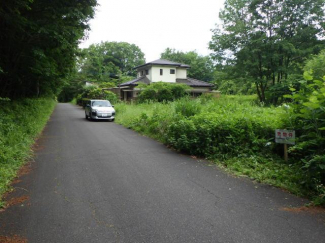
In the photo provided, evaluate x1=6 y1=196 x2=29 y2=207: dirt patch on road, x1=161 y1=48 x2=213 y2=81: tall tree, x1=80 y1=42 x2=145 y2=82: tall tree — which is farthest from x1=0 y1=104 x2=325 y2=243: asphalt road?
x1=80 y1=42 x2=145 y2=82: tall tree

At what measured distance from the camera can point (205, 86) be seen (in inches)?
1232

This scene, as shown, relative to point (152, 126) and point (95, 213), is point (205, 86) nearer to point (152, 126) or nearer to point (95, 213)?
point (152, 126)

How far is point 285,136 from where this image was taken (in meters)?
4.93

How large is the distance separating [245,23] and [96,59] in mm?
36939

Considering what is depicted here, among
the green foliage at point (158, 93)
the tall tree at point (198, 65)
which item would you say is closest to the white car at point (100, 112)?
the green foliage at point (158, 93)

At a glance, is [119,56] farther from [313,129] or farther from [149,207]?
[149,207]

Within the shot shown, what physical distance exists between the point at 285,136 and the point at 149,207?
3.31 metres

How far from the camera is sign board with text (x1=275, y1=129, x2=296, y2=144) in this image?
478 centimetres

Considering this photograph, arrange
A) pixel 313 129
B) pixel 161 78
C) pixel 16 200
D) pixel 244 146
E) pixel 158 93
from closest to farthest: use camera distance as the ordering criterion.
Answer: pixel 16 200, pixel 313 129, pixel 244 146, pixel 158 93, pixel 161 78

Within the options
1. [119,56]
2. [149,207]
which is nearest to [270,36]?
[149,207]

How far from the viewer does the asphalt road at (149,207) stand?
9.39ft

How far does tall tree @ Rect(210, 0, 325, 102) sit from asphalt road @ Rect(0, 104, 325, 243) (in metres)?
19.8

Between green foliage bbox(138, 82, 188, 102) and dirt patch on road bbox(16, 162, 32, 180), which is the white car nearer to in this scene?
green foliage bbox(138, 82, 188, 102)

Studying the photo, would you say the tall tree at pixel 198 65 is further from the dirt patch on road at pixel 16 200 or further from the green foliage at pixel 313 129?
the dirt patch on road at pixel 16 200
